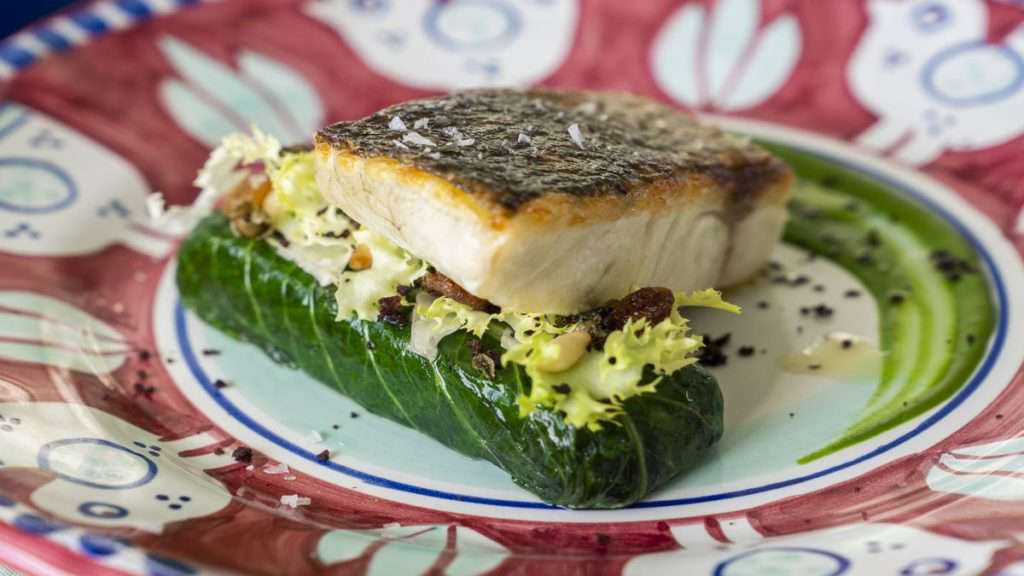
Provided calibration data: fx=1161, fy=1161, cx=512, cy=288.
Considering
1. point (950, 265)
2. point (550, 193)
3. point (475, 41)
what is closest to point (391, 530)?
point (550, 193)

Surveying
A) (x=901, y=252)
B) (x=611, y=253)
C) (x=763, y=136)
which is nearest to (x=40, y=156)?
(x=611, y=253)

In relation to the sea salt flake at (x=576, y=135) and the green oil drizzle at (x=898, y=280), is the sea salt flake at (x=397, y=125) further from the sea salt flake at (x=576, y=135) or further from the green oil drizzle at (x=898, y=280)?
the green oil drizzle at (x=898, y=280)

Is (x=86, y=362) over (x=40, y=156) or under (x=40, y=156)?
under

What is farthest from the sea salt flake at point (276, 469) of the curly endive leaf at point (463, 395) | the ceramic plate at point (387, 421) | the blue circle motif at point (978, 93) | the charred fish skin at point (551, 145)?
the blue circle motif at point (978, 93)

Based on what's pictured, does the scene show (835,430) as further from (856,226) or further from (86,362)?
(86,362)

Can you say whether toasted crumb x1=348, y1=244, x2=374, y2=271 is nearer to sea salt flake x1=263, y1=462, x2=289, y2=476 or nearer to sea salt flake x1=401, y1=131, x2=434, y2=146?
sea salt flake x1=401, y1=131, x2=434, y2=146

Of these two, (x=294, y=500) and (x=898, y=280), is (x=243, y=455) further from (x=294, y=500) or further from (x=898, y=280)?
(x=898, y=280)

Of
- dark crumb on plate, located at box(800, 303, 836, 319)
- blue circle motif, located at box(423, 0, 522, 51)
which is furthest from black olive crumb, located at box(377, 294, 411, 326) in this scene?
blue circle motif, located at box(423, 0, 522, 51)
